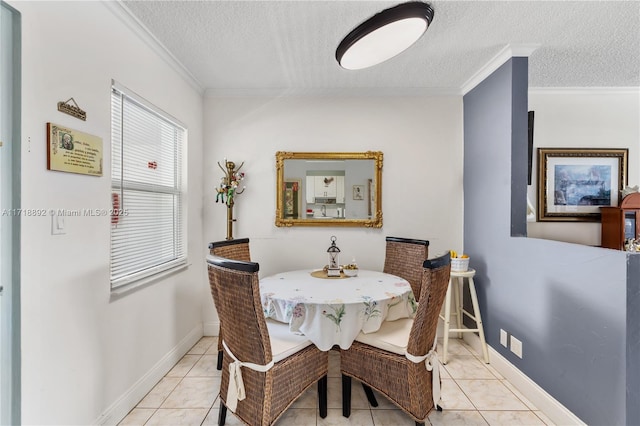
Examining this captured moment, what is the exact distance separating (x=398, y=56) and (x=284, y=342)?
230 centimetres

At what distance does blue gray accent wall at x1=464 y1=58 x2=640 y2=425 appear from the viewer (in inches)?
56.5

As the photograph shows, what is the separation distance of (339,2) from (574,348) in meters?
2.46

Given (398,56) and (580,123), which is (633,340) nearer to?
(398,56)

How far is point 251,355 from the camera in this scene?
1472 mm

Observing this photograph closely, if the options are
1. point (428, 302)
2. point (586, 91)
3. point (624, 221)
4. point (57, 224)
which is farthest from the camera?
point (586, 91)

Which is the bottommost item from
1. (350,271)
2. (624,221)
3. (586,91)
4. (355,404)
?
(355,404)

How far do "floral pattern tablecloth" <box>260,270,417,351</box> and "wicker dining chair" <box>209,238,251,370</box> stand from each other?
533mm

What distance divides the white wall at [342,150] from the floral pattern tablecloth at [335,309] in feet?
3.25

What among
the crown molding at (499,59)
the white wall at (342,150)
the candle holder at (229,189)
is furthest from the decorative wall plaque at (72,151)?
the crown molding at (499,59)

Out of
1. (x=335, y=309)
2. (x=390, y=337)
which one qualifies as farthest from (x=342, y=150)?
(x=390, y=337)

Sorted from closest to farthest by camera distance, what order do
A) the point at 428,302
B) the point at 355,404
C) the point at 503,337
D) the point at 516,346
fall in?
the point at 428,302 < the point at 355,404 < the point at 516,346 < the point at 503,337

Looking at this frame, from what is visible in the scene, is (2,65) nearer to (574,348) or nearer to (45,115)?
(45,115)

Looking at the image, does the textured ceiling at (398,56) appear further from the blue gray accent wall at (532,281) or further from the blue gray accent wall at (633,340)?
the blue gray accent wall at (633,340)

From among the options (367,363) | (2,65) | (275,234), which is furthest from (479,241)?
(2,65)
